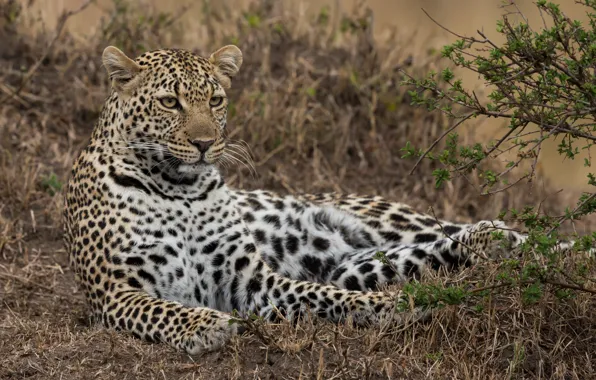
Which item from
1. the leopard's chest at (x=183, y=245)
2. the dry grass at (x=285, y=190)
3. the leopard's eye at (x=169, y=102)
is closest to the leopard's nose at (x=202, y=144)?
the leopard's eye at (x=169, y=102)

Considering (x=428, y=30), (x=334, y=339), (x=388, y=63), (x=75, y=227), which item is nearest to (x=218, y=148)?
(x=75, y=227)

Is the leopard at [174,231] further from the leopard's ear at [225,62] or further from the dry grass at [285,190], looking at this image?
the dry grass at [285,190]

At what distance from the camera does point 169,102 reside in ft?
22.5

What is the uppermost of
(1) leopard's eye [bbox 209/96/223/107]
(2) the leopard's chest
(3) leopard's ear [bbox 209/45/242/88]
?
(3) leopard's ear [bbox 209/45/242/88]

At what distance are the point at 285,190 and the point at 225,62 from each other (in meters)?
3.07

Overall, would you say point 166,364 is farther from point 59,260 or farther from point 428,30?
point 428,30

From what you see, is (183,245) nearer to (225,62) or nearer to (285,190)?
(225,62)

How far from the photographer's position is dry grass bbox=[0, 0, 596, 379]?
5691mm

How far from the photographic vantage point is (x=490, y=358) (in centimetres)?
565

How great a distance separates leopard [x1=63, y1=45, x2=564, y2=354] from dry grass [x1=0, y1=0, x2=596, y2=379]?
0.31 m

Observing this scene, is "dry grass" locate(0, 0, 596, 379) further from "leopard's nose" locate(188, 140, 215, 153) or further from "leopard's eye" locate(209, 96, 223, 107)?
"leopard's eye" locate(209, 96, 223, 107)

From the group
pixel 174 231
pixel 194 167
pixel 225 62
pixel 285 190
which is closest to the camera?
pixel 194 167

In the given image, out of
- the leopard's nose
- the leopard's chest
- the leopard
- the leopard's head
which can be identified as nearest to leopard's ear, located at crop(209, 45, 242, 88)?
the leopard

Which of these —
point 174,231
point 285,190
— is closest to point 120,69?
point 174,231
